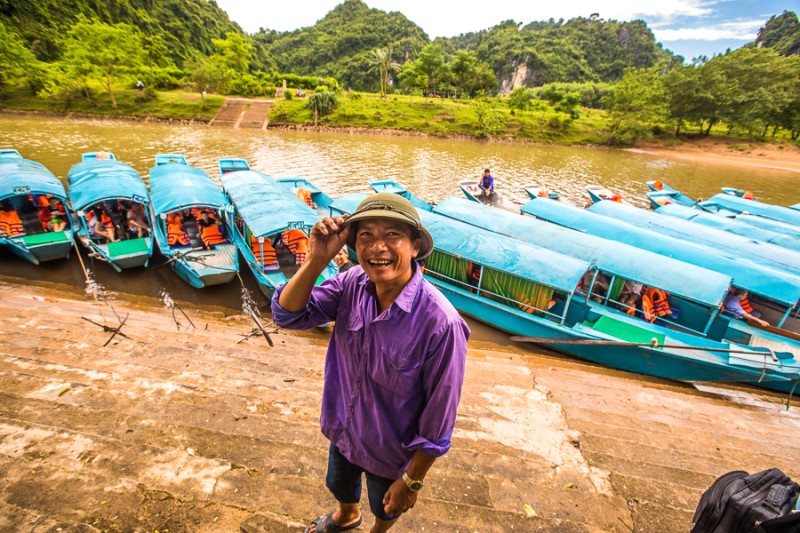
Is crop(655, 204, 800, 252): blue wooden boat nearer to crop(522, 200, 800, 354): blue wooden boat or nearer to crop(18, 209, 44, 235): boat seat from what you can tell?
crop(522, 200, 800, 354): blue wooden boat

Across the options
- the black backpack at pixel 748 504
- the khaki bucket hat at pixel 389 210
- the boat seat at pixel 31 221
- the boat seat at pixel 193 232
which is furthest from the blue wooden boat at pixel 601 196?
the boat seat at pixel 31 221

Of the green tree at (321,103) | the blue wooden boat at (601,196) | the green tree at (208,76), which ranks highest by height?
the green tree at (208,76)

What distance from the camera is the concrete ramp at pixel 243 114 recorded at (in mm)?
42938

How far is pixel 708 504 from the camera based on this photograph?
2.35 m

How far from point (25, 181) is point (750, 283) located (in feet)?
70.3

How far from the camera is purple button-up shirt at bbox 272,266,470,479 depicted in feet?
5.90

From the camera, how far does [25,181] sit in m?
11.2

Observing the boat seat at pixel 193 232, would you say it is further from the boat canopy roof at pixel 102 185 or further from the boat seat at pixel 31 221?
the boat seat at pixel 31 221

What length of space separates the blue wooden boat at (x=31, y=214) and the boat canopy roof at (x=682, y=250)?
55.0ft

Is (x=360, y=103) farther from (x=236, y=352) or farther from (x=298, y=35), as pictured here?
(x=298, y=35)

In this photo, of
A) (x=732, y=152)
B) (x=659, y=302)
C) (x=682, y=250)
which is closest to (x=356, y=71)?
(x=732, y=152)

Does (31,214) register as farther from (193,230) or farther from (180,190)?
(180,190)

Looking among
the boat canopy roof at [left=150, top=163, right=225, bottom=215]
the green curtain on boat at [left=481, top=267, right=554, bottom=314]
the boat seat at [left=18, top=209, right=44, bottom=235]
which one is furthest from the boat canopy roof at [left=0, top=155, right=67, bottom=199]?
the green curtain on boat at [left=481, top=267, right=554, bottom=314]

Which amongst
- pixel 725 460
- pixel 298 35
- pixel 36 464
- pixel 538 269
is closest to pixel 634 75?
pixel 538 269
